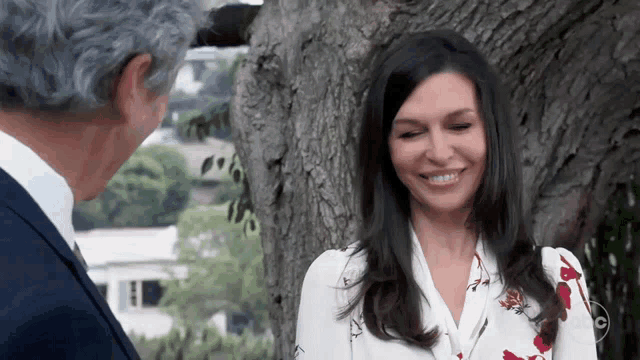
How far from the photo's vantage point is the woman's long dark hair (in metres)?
1.79

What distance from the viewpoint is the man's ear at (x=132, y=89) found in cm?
121

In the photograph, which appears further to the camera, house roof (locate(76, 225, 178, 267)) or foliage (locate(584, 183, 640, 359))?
house roof (locate(76, 225, 178, 267))

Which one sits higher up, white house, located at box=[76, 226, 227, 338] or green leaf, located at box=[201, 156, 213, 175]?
green leaf, located at box=[201, 156, 213, 175]

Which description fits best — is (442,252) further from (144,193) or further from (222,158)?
(144,193)

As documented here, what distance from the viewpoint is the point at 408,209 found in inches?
75.6

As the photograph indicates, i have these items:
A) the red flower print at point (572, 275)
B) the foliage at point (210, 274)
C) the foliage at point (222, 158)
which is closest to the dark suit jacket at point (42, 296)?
the red flower print at point (572, 275)

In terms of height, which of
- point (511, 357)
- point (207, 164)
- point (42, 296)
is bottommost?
point (207, 164)

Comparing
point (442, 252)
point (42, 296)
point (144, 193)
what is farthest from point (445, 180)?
point (144, 193)

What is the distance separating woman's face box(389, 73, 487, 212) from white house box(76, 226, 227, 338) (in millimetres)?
29501

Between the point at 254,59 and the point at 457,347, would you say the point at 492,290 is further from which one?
the point at 254,59

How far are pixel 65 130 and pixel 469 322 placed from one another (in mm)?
965

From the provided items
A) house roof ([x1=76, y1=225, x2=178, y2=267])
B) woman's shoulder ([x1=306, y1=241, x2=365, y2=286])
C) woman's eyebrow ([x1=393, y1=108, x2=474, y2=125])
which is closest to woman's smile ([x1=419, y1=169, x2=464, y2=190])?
woman's eyebrow ([x1=393, y1=108, x2=474, y2=125])

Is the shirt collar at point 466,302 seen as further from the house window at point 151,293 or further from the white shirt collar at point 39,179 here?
the house window at point 151,293

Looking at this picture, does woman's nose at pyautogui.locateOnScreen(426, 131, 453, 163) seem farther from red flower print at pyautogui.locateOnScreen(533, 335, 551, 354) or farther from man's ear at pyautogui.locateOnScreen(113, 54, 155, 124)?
man's ear at pyautogui.locateOnScreen(113, 54, 155, 124)
